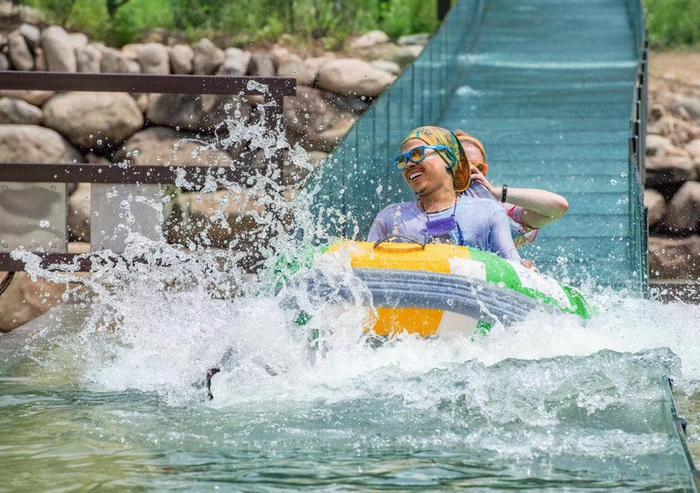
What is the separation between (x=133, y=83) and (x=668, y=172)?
642 centimetres

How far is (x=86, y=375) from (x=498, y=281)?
77.4 inches

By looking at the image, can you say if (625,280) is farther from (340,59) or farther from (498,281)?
(340,59)

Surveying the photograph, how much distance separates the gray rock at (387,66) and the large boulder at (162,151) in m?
2.24

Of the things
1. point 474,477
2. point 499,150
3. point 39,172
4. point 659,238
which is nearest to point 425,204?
point 474,477

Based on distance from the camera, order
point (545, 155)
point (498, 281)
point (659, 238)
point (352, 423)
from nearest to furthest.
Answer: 1. point (352, 423)
2. point (498, 281)
3. point (545, 155)
4. point (659, 238)

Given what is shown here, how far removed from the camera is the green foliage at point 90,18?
627 inches

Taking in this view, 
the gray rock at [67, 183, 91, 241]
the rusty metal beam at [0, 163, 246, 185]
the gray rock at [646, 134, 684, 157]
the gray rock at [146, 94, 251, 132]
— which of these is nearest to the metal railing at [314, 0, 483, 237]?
the rusty metal beam at [0, 163, 246, 185]

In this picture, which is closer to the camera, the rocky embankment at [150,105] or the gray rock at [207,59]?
the rocky embankment at [150,105]

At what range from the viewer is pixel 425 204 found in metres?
6.71

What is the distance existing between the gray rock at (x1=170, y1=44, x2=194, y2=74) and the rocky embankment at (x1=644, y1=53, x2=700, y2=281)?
4866 mm

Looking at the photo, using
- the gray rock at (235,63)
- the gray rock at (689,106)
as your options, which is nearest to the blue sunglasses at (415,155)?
the gray rock at (235,63)

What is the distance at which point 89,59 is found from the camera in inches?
→ 587

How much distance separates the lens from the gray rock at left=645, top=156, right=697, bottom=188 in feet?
45.3

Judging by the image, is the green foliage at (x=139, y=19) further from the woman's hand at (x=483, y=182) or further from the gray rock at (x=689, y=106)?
the woman's hand at (x=483, y=182)
